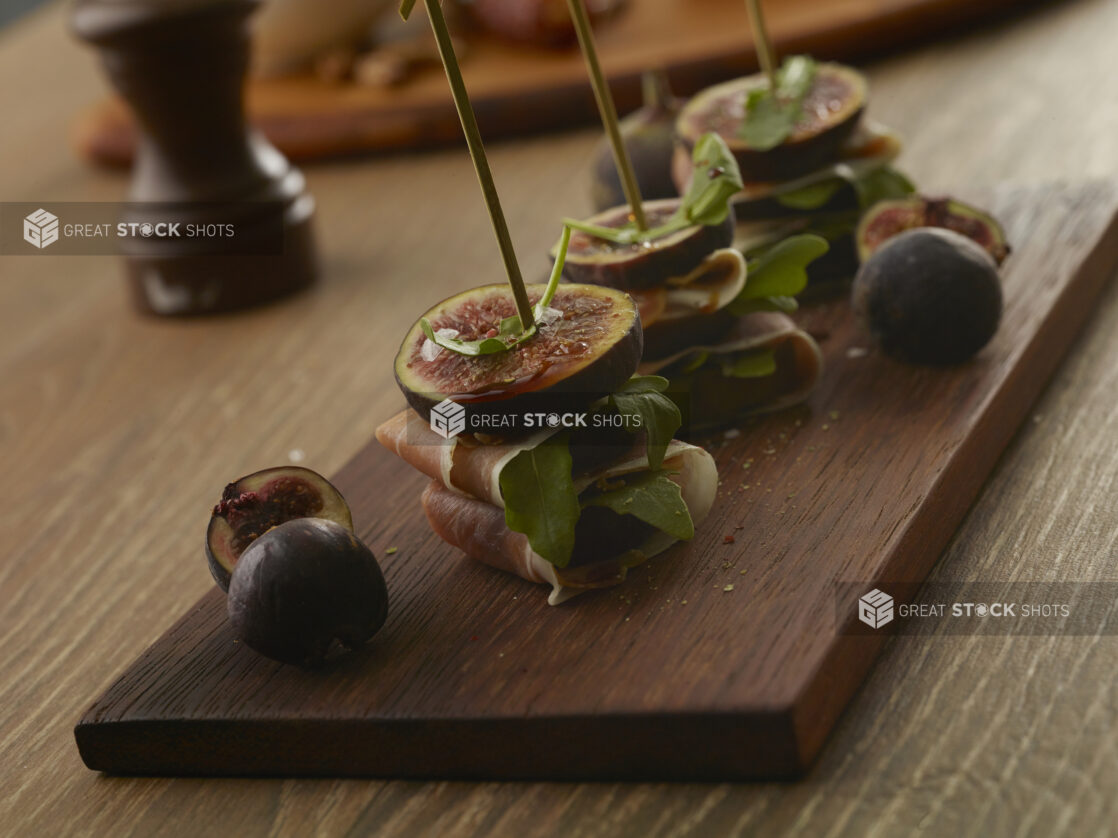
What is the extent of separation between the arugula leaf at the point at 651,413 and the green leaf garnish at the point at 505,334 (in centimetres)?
13

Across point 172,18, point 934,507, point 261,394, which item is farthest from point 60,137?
point 934,507

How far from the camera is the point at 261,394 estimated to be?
2477 mm

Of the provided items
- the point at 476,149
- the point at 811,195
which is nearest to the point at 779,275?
the point at 811,195

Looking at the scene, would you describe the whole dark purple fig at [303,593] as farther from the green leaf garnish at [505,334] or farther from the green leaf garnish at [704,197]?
the green leaf garnish at [704,197]

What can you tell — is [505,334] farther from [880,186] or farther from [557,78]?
[557,78]

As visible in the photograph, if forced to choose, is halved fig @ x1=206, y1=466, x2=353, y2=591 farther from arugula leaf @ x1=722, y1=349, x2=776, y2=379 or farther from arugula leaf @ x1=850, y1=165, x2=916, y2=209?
arugula leaf @ x1=850, y1=165, x2=916, y2=209

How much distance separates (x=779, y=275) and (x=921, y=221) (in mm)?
391

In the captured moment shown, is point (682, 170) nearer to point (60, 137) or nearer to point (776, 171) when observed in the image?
point (776, 171)

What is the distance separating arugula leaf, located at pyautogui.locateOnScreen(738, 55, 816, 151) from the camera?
2105mm

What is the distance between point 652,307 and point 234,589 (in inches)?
26.9
